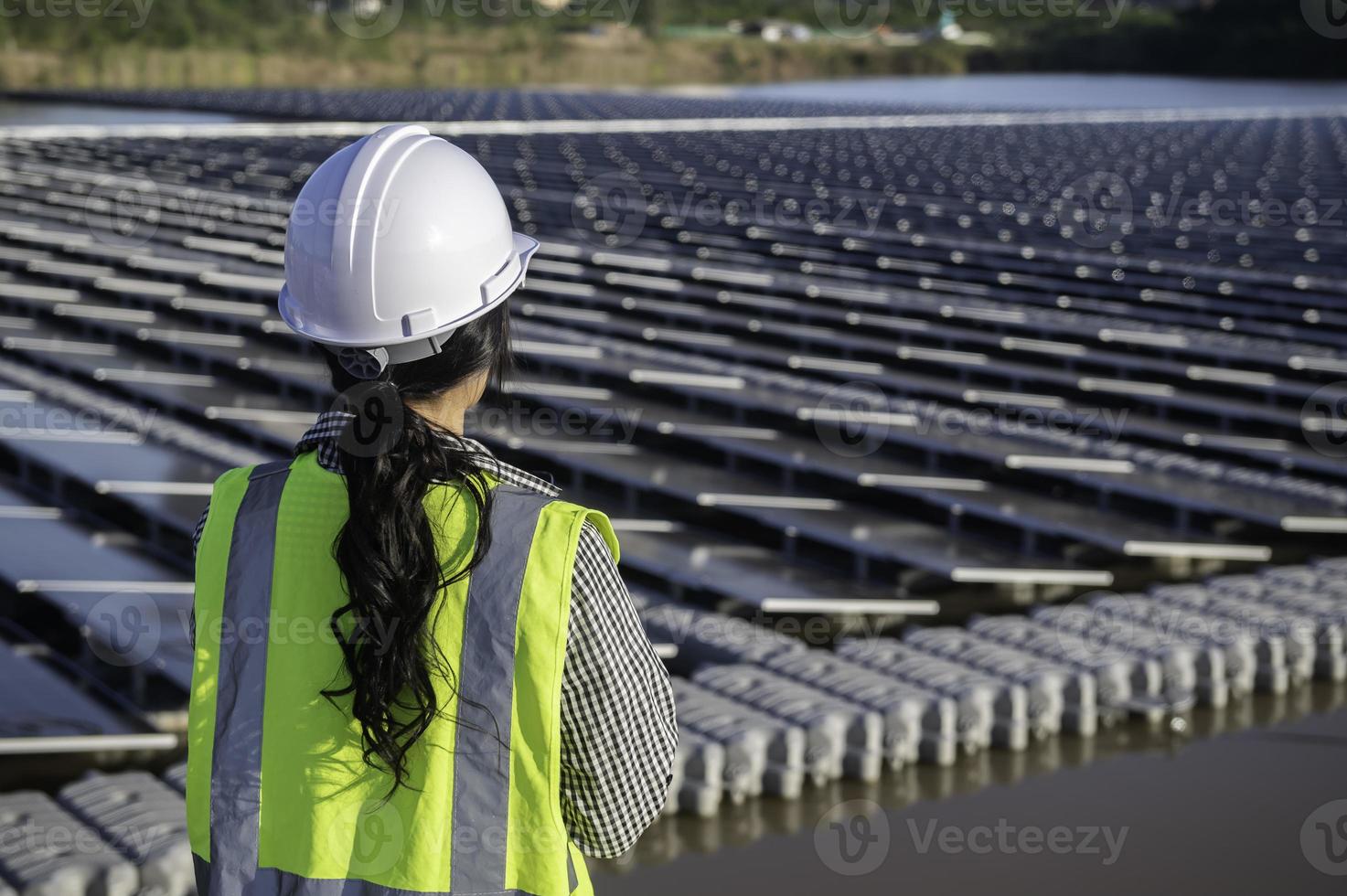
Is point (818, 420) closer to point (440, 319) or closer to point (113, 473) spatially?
point (113, 473)

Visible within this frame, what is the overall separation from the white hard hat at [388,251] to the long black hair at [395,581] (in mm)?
222

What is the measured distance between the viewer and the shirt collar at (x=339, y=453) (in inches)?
77.0

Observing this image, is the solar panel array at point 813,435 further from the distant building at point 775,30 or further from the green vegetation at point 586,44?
the distant building at point 775,30

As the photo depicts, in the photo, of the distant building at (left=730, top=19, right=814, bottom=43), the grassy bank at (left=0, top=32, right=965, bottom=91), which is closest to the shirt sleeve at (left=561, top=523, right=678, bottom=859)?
the grassy bank at (left=0, top=32, right=965, bottom=91)

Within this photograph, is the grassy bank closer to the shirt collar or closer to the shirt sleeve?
the shirt collar

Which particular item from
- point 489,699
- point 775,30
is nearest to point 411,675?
point 489,699

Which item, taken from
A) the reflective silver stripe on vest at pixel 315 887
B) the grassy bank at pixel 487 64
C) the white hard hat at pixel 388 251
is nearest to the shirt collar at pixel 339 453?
the white hard hat at pixel 388 251

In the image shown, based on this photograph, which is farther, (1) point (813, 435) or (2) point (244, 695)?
(1) point (813, 435)

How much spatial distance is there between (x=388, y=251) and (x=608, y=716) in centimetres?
72

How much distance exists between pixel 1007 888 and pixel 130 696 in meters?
3.40

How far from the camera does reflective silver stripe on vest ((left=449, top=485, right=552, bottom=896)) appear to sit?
184 centimetres

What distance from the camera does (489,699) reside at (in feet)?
6.07

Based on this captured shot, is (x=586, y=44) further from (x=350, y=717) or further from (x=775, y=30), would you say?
(x=350, y=717)

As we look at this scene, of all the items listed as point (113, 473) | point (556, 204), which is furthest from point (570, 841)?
point (556, 204)
